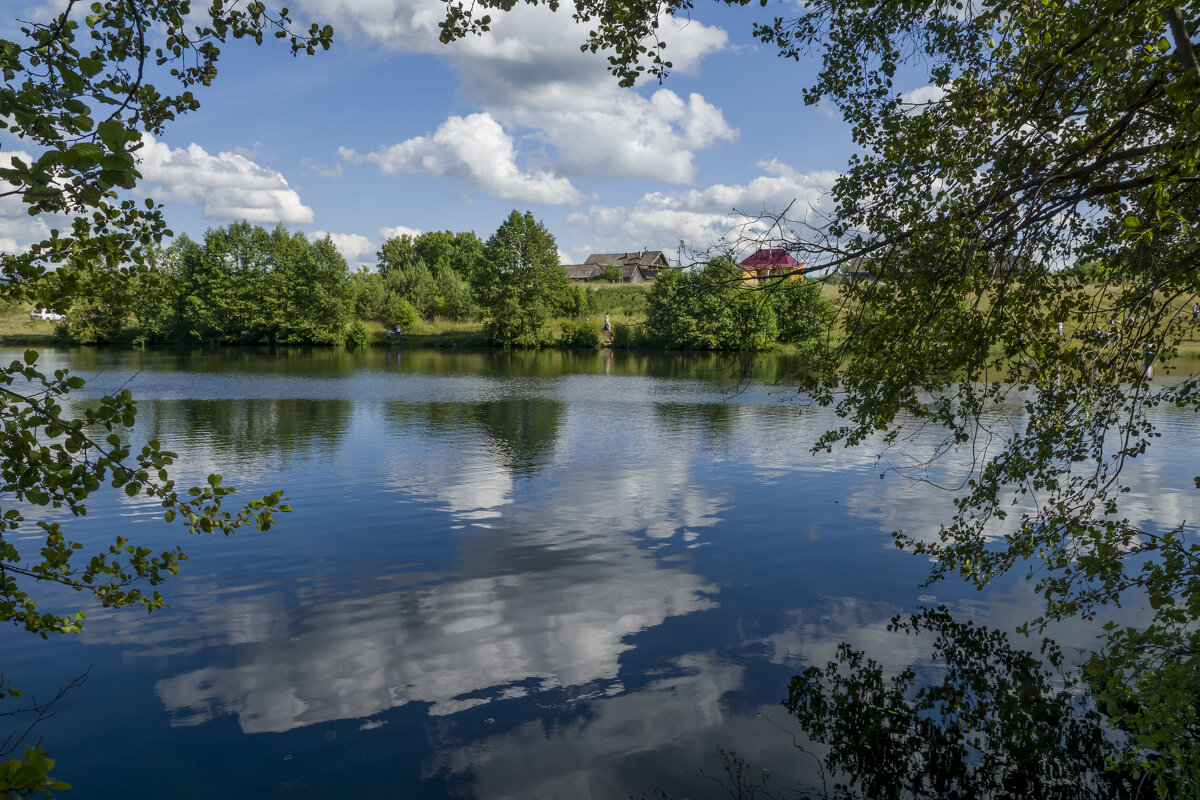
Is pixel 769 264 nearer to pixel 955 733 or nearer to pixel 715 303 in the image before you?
pixel 715 303

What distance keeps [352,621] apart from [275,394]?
2887 cm

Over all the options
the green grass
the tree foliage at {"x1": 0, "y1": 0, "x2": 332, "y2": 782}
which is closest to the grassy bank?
the green grass

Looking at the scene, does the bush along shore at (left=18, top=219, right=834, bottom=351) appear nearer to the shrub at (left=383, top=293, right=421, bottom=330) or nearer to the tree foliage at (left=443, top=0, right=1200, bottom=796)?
the shrub at (left=383, top=293, right=421, bottom=330)

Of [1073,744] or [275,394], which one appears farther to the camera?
[275,394]

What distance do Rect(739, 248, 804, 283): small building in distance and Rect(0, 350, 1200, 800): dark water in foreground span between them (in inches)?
48.2

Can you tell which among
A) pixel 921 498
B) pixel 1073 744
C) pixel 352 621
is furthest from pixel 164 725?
pixel 921 498

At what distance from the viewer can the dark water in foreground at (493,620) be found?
24.8ft

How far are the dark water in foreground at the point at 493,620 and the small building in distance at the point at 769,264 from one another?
4.02ft

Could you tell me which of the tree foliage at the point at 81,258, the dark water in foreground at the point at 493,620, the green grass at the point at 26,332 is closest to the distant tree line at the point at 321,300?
the green grass at the point at 26,332

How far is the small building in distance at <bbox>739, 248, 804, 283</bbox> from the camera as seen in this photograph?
24.1ft

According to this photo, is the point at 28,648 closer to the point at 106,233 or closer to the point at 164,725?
the point at 164,725

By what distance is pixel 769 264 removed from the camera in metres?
7.51

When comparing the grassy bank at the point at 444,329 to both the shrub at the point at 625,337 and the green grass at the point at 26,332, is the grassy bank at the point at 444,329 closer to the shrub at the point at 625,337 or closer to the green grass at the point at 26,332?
the green grass at the point at 26,332

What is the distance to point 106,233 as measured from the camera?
4637 mm
